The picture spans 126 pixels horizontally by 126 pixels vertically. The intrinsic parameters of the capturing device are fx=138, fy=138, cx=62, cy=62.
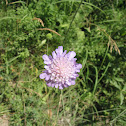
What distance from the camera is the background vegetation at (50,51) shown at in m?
2.17

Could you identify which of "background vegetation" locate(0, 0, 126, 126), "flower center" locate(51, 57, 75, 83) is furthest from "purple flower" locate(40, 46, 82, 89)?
"background vegetation" locate(0, 0, 126, 126)

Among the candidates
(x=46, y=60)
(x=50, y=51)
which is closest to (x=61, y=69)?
(x=46, y=60)

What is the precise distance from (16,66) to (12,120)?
0.86 metres

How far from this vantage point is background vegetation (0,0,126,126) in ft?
7.11

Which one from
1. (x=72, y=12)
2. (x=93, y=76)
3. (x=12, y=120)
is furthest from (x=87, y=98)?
(x=72, y=12)

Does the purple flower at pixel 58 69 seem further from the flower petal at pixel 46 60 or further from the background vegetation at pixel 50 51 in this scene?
the background vegetation at pixel 50 51

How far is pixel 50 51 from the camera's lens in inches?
96.5

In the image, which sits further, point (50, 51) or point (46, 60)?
point (50, 51)

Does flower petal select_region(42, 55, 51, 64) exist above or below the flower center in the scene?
above

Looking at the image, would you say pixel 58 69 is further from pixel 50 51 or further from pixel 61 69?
pixel 50 51

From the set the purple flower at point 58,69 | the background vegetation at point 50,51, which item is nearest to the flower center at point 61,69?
the purple flower at point 58,69

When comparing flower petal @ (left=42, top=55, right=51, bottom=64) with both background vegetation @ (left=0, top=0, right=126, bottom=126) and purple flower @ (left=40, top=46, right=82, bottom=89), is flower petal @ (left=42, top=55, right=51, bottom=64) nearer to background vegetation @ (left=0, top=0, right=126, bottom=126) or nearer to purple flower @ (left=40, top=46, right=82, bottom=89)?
purple flower @ (left=40, top=46, right=82, bottom=89)

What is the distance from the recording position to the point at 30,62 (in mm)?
2439

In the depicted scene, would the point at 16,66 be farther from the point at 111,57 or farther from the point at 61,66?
the point at 111,57
